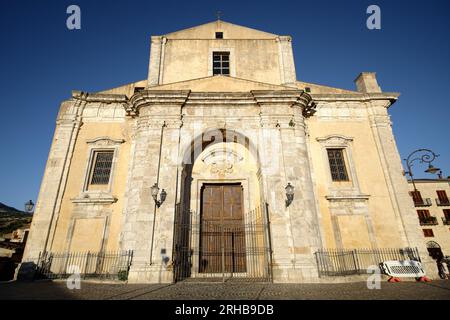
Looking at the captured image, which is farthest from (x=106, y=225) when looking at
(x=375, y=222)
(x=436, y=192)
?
(x=436, y=192)

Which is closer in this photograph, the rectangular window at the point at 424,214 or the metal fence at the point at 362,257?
the metal fence at the point at 362,257

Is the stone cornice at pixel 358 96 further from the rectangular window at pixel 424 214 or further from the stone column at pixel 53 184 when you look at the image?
the rectangular window at pixel 424 214

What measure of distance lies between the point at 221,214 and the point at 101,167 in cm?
614

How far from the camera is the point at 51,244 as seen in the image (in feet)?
33.8

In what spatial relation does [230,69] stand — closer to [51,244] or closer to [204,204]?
[204,204]

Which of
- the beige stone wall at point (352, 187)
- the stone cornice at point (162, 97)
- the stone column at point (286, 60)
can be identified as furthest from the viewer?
the stone column at point (286, 60)

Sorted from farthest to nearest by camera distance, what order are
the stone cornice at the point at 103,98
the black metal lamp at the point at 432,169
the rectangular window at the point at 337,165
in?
the stone cornice at the point at 103,98, the rectangular window at the point at 337,165, the black metal lamp at the point at 432,169

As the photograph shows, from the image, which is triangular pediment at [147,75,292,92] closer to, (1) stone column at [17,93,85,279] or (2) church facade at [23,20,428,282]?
(2) church facade at [23,20,428,282]

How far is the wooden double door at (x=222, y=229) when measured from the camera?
10.3 m

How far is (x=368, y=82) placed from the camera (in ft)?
46.0

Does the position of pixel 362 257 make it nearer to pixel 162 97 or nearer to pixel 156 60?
pixel 162 97

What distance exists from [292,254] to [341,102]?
8.64 metres

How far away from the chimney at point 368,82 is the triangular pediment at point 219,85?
477cm

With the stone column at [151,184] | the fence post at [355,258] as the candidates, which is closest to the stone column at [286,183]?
the fence post at [355,258]
